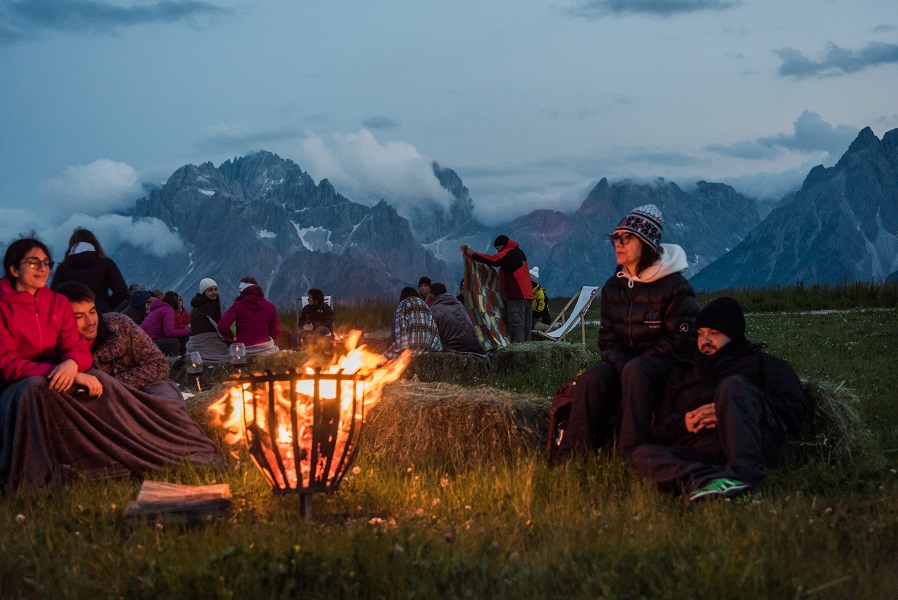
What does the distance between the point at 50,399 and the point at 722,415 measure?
4148 mm

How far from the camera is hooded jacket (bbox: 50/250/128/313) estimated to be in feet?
30.0

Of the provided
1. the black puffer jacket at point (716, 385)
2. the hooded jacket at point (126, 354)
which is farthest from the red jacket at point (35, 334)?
the black puffer jacket at point (716, 385)

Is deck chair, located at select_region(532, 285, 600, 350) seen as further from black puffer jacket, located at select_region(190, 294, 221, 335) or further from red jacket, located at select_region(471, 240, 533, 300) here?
black puffer jacket, located at select_region(190, 294, 221, 335)

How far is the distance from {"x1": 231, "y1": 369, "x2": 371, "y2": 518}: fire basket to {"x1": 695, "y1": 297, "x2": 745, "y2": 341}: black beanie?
2.11 m

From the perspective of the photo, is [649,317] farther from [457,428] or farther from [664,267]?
[457,428]

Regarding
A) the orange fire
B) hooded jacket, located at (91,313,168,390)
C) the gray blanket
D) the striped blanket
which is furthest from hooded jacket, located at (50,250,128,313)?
the striped blanket

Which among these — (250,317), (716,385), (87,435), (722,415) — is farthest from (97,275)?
(722,415)

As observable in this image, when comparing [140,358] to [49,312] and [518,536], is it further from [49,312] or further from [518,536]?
[518,536]

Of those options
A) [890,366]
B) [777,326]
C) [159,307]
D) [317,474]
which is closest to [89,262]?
[159,307]

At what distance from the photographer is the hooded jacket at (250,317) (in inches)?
500

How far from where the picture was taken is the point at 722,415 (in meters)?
5.19

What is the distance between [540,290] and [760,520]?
1347 cm

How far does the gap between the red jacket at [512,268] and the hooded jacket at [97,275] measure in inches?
228

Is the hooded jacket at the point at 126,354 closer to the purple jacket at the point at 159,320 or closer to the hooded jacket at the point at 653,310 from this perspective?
the hooded jacket at the point at 653,310
